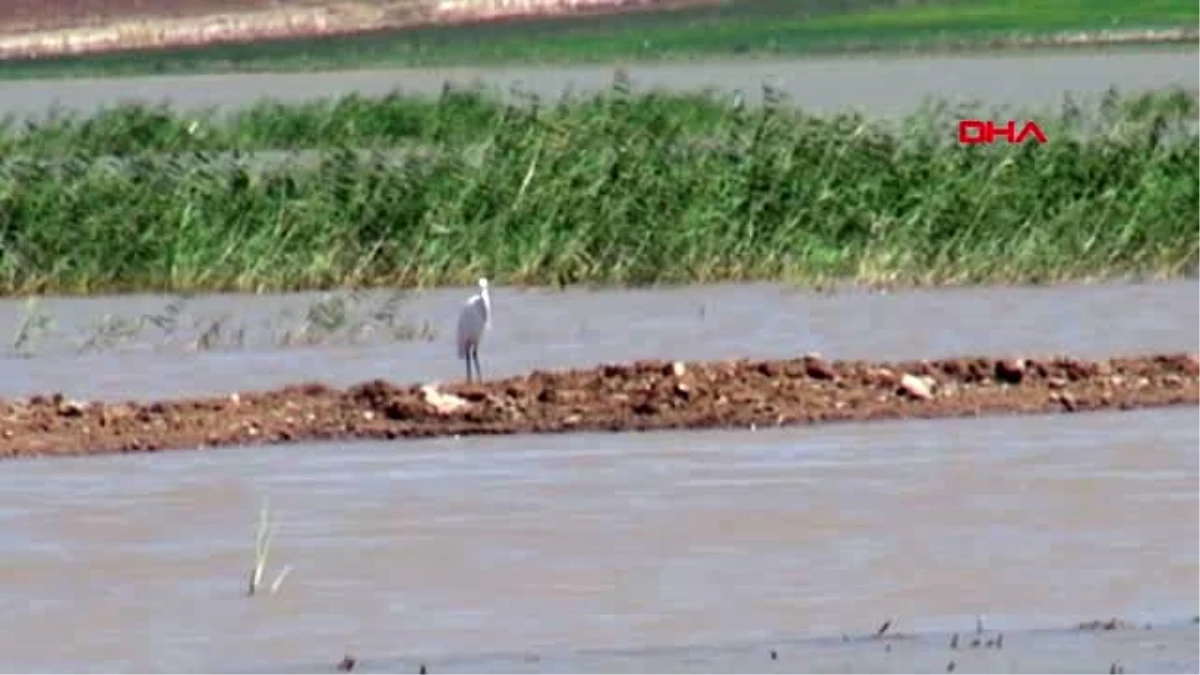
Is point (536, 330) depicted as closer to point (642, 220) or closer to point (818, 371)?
point (642, 220)

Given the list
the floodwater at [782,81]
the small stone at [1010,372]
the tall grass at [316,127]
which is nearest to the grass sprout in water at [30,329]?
the small stone at [1010,372]

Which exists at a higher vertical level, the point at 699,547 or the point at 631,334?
the point at 699,547

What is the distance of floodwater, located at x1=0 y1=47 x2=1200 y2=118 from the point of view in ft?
148

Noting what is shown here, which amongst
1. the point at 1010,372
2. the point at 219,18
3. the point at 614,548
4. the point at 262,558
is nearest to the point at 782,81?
the point at 219,18

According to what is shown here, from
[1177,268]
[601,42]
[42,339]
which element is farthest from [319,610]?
[601,42]

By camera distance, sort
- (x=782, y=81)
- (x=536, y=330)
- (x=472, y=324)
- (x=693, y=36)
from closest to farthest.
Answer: (x=472, y=324) < (x=536, y=330) < (x=782, y=81) < (x=693, y=36)

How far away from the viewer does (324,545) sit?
13555 millimetres

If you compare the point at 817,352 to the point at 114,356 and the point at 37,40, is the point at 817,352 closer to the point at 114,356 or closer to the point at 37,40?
the point at 114,356

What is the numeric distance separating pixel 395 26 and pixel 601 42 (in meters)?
6.08

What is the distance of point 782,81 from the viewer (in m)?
51.0

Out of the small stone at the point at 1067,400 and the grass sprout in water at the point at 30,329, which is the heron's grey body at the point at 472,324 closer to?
the small stone at the point at 1067,400

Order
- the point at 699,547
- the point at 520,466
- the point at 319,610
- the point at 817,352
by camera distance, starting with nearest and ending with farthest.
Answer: the point at 319,610 → the point at 699,547 → the point at 520,466 → the point at 817,352

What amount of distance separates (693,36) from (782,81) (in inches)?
712

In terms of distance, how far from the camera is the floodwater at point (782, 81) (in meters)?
45.1
